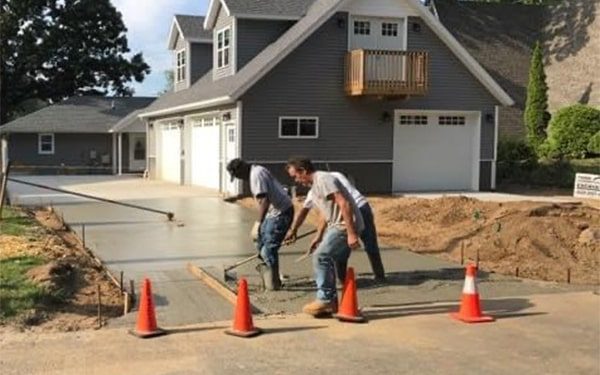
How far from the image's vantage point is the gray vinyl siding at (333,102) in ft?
77.6

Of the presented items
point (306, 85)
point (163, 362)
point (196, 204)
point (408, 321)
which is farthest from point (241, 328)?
point (306, 85)

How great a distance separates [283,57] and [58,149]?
23.5 metres

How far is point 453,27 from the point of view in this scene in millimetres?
37844

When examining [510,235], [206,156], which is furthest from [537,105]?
[510,235]

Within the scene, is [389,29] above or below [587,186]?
above

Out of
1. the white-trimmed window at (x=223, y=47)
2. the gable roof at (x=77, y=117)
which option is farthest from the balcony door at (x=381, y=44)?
the gable roof at (x=77, y=117)

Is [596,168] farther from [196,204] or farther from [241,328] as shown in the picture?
[241,328]

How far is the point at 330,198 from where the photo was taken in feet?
26.5

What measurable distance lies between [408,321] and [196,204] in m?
13.5

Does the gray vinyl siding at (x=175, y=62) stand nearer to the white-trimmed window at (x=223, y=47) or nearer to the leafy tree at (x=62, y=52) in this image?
the white-trimmed window at (x=223, y=47)

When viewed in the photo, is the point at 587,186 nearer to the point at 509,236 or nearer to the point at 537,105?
the point at 537,105

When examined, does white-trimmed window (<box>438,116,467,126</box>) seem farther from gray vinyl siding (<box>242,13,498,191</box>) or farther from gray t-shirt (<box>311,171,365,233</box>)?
gray t-shirt (<box>311,171,365,233</box>)

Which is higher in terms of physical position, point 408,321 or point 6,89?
point 6,89

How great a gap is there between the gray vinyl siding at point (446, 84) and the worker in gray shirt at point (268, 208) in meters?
17.1
